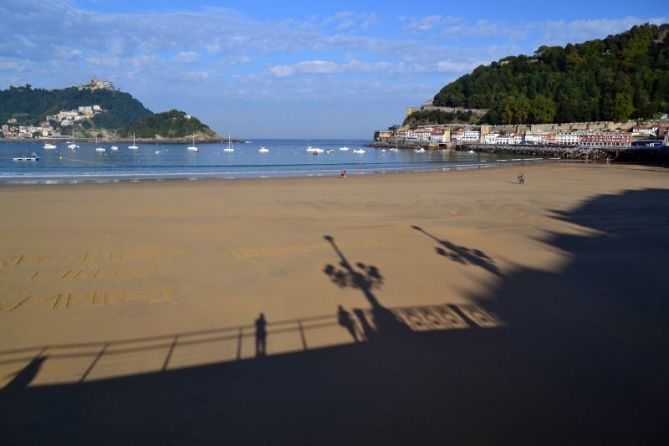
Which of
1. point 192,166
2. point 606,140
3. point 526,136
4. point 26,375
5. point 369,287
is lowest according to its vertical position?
point 26,375

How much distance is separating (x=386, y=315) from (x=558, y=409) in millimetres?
3030

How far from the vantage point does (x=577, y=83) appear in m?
137

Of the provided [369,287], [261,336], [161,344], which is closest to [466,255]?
[369,287]

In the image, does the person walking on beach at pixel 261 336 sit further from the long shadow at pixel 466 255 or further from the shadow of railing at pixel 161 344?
the long shadow at pixel 466 255

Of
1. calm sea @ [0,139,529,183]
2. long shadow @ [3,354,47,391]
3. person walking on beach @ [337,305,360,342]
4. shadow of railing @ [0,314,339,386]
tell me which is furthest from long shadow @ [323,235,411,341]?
calm sea @ [0,139,529,183]

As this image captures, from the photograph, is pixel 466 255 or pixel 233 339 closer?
pixel 233 339

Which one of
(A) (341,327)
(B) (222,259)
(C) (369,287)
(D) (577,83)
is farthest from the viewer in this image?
(D) (577,83)

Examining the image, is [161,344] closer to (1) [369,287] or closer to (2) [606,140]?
(1) [369,287]

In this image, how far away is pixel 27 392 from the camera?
5.26 meters

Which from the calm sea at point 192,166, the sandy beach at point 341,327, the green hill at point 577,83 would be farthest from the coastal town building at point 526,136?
the sandy beach at point 341,327

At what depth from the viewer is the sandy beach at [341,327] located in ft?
16.0

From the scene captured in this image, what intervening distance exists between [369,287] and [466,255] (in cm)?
359

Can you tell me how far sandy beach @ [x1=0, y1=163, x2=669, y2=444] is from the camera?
16.0 feet

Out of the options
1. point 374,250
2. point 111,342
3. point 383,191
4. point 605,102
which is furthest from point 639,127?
point 111,342
